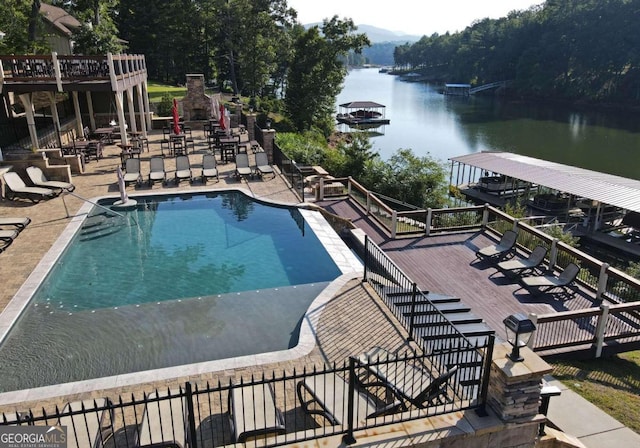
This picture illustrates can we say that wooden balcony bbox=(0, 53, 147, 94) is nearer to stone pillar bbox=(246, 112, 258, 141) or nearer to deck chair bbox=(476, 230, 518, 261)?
stone pillar bbox=(246, 112, 258, 141)

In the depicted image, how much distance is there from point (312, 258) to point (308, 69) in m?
30.6

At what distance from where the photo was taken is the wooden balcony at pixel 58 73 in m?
16.3

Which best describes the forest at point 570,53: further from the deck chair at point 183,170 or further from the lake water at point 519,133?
the deck chair at point 183,170

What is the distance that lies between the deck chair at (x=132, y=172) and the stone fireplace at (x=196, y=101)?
11659 millimetres

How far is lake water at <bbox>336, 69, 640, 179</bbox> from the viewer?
39.8 m

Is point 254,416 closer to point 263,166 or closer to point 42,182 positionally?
point 42,182

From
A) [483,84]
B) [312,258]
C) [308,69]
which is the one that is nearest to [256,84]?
[308,69]

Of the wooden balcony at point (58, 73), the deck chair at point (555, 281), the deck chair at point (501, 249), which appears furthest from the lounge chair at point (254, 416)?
the wooden balcony at point (58, 73)

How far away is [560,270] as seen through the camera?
461 inches

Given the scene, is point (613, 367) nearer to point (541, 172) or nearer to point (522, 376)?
point (522, 376)

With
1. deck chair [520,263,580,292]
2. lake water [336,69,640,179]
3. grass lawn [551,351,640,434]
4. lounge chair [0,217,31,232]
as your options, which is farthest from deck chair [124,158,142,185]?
lake water [336,69,640,179]

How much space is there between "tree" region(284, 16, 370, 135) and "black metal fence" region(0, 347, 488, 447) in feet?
111

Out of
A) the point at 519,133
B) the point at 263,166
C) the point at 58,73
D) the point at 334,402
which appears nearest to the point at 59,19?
the point at 58,73

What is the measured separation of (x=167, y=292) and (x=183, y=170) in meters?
8.20
